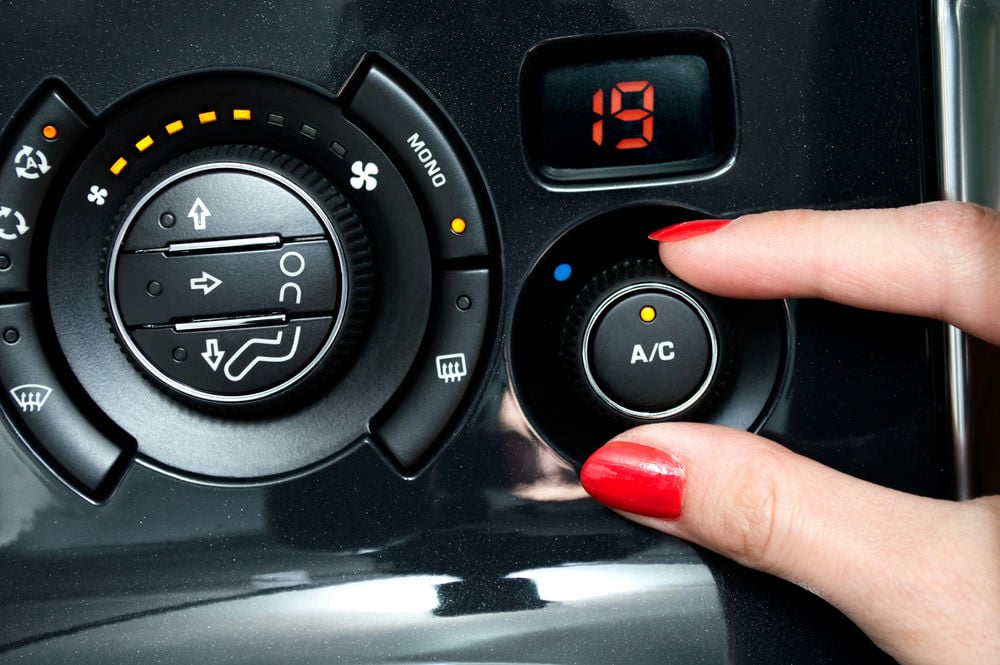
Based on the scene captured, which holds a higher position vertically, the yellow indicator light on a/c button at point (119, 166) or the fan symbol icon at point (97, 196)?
the yellow indicator light on a/c button at point (119, 166)

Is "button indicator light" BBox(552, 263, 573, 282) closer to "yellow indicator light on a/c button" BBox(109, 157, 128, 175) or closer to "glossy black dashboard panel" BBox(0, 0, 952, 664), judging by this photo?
"glossy black dashboard panel" BBox(0, 0, 952, 664)

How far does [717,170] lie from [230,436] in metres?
0.35

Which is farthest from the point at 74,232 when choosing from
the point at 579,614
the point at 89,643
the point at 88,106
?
the point at 579,614

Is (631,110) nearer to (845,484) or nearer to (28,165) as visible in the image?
(845,484)

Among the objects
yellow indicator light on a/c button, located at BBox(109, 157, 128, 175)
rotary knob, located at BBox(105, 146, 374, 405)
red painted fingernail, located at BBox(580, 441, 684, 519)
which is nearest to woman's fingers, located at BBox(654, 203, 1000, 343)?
red painted fingernail, located at BBox(580, 441, 684, 519)

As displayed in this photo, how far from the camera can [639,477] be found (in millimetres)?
541

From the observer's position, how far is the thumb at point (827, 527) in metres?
0.50

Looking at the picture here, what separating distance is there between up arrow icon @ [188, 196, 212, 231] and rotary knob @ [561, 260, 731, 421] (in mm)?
233

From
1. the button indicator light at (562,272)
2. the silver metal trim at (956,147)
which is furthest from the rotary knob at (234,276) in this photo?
the silver metal trim at (956,147)

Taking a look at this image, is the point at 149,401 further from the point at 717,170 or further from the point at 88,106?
the point at 717,170

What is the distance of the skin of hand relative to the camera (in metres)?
0.50

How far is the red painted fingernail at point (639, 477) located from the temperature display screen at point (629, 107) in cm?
17

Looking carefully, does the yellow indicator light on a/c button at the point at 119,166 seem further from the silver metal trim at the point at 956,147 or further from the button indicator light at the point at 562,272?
the silver metal trim at the point at 956,147

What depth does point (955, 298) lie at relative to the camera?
540 millimetres
